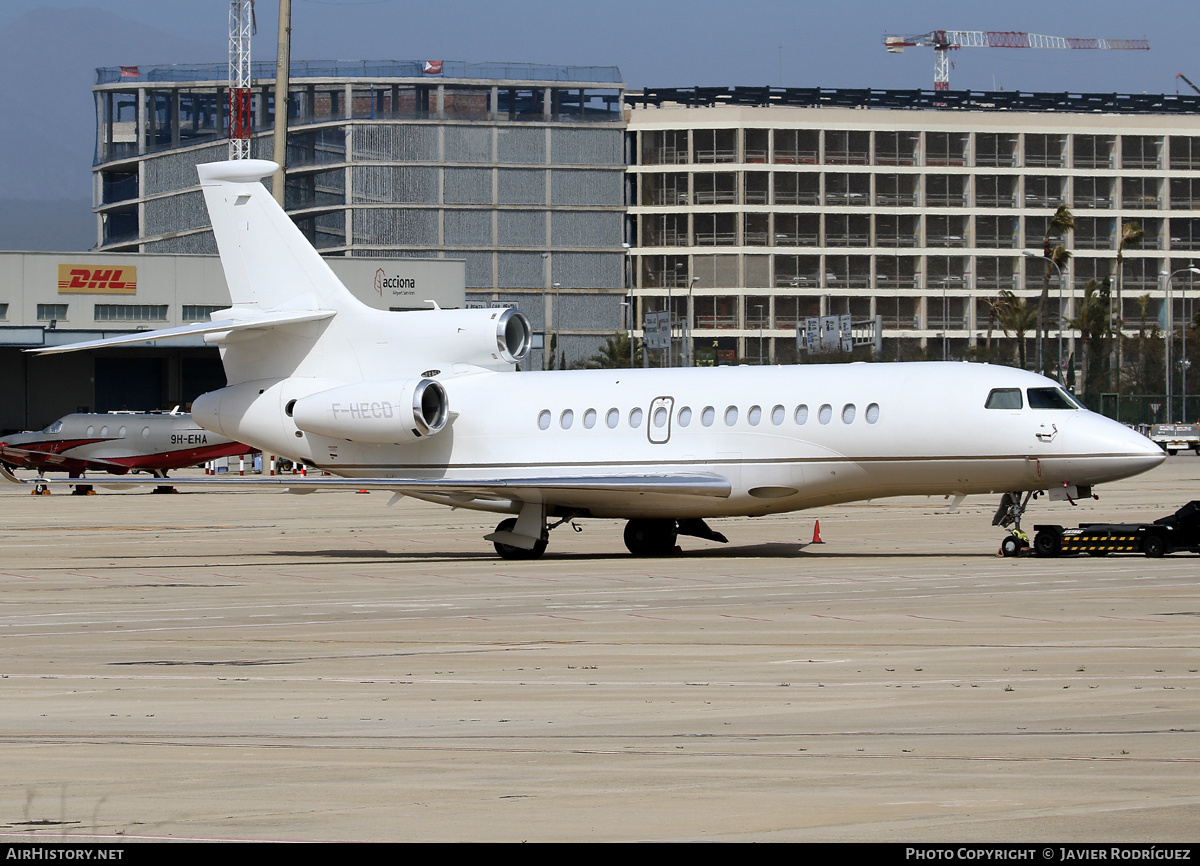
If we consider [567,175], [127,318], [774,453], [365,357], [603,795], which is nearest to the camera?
[603,795]

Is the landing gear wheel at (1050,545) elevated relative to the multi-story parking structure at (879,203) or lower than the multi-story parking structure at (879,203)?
lower

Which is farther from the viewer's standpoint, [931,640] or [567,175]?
[567,175]

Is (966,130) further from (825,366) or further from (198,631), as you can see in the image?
(198,631)

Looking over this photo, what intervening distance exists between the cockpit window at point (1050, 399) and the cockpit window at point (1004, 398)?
0.67ft

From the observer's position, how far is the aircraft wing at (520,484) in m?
24.6

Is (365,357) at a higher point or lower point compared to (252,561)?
higher

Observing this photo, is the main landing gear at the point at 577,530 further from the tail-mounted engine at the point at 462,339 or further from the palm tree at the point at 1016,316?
the palm tree at the point at 1016,316

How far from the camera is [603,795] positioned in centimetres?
780

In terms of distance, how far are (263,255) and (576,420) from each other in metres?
7.04

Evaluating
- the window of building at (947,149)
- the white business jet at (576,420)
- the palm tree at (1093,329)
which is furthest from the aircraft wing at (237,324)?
the window of building at (947,149)

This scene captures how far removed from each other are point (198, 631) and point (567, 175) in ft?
367

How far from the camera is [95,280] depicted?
75.9m
